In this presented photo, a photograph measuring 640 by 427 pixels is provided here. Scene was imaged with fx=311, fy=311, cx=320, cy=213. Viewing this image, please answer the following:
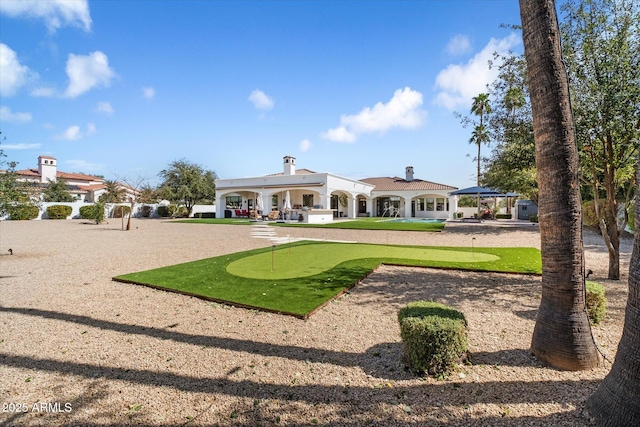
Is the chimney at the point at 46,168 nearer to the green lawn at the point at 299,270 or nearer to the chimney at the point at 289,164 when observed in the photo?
the chimney at the point at 289,164

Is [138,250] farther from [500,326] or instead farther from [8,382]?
[500,326]

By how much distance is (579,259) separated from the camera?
323 cm

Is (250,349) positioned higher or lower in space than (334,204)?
lower

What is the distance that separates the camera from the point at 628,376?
7.68 feet

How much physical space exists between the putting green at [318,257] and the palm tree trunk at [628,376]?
584 cm

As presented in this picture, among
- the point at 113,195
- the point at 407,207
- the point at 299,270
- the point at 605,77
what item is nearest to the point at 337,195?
the point at 407,207

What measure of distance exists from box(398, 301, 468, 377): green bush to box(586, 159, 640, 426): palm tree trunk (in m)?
1.16

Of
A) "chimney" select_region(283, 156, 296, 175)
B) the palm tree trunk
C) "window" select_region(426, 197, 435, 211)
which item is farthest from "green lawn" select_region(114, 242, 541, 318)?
"window" select_region(426, 197, 435, 211)

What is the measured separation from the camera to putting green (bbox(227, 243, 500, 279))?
8.04 metres

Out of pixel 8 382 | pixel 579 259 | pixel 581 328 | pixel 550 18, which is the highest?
pixel 550 18

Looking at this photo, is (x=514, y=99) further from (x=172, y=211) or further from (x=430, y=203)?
(x=172, y=211)

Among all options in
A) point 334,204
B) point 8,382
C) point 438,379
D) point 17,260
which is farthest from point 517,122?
point 334,204

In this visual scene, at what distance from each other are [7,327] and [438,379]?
6.28 m

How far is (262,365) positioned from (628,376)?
3.33 m
